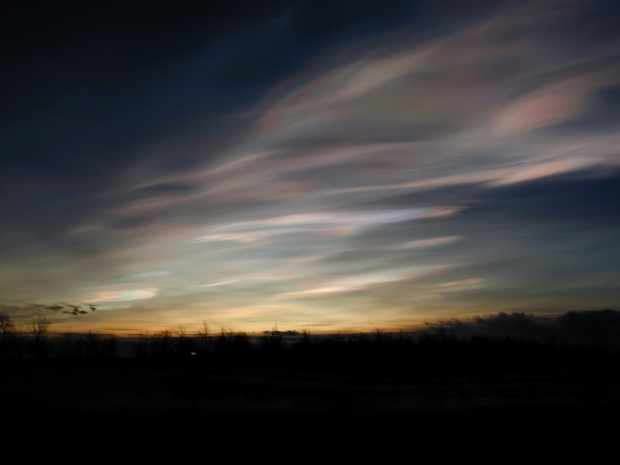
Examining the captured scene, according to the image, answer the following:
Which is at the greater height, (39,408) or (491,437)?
(39,408)

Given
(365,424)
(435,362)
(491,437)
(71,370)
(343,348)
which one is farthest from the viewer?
(343,348)

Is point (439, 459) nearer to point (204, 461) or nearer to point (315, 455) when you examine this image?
point (315, 455)

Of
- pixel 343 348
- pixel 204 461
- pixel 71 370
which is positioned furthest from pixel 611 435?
pixel 343 348

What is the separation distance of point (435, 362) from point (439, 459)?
127 metres

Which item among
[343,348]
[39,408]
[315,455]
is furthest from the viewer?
[343,348]

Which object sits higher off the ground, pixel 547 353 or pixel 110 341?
pixel 110 341

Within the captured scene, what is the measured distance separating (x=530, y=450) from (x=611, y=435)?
506 cm

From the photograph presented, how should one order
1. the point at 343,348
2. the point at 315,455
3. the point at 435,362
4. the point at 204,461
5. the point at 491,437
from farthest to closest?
the point at 343,348 → the point at 435,362 → the point at 491,437 → the point at 315,455 → the point at 204,461

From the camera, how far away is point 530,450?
18.2 meters

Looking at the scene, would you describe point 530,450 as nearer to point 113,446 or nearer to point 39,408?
point 113,446

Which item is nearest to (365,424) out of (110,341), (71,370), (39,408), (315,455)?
(315,455)

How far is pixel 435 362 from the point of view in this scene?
137625mm

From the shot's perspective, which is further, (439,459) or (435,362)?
(435,362)

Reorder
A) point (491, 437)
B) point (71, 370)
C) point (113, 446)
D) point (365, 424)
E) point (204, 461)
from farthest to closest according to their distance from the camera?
point (71, 370) < point (365, 424) < point (491, 437) < point (113, 446) < point (204, 461)
